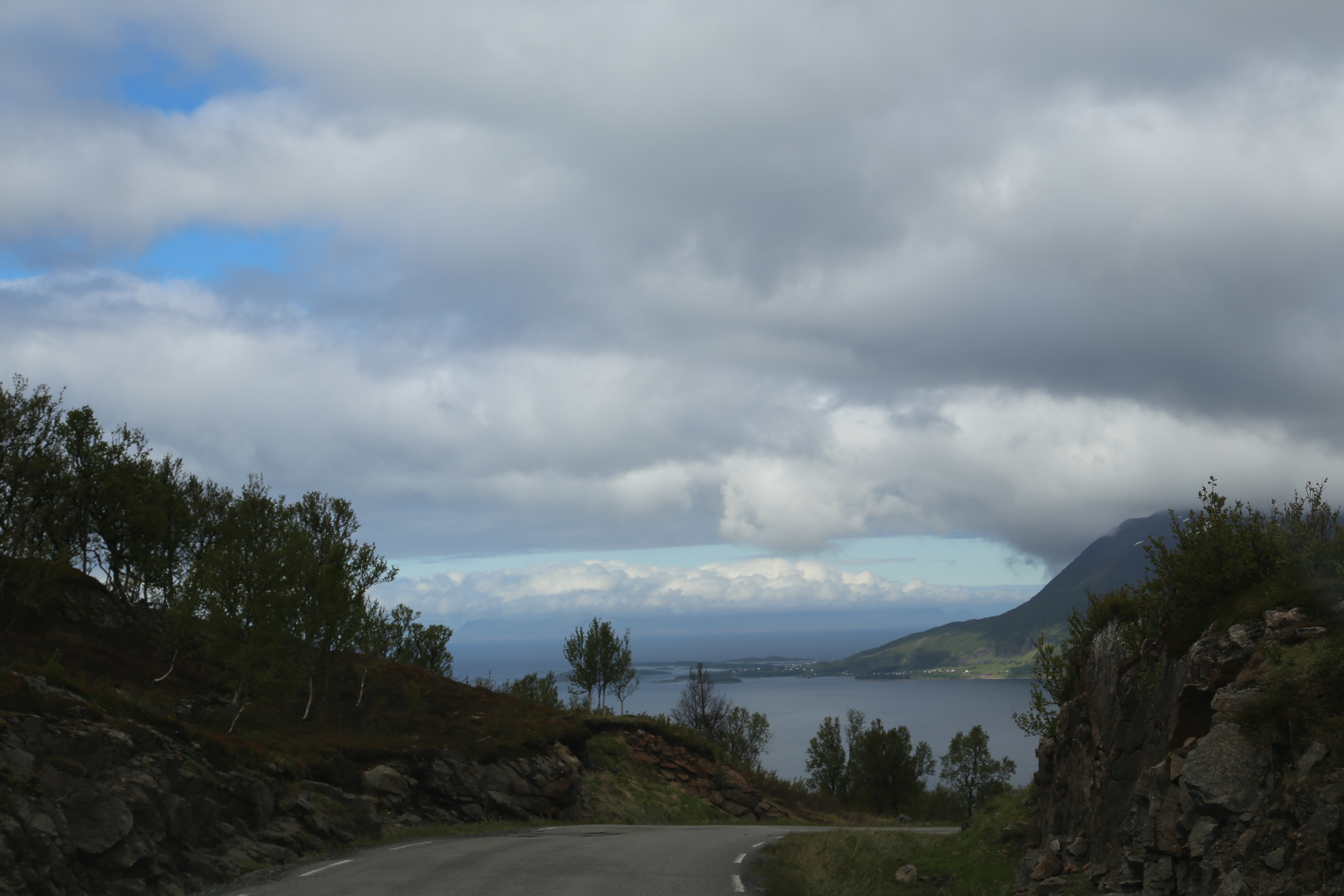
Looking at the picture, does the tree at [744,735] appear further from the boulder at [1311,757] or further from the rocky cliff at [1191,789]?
the boulder at [1311,757]

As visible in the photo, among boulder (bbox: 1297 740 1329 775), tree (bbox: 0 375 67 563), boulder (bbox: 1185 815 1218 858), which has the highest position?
tree (bbox: 0 375 67 563)

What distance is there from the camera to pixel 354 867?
16.5m

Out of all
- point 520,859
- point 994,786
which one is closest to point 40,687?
point 520,859

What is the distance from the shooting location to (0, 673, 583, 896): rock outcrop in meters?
12.6

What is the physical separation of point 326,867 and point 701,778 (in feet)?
117

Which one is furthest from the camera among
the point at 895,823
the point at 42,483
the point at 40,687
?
the point at 895,823

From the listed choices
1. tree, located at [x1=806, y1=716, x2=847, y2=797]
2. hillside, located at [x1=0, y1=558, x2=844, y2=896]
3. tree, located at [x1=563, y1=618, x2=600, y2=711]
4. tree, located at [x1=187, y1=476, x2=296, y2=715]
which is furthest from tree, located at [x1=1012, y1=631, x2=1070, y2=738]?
tree, located at [x1=806, y1=716, x2=847, y2=797]

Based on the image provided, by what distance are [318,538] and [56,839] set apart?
44074 millimetres

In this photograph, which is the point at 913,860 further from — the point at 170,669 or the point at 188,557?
the point at 188,557

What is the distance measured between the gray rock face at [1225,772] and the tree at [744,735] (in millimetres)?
74222

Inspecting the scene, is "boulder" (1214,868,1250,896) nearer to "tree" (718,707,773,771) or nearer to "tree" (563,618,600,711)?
"tree" (563,618,600,711)

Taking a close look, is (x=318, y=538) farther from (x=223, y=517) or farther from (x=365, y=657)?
(x=365, y=657)

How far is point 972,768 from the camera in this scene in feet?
305

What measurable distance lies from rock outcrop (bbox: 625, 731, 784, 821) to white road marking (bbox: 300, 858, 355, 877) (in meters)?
31.4
